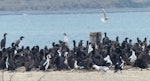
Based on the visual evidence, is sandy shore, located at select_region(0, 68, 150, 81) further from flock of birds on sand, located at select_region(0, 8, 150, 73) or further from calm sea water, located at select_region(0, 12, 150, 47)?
calm sea water, located at select_region(0, 12, 150, 47)

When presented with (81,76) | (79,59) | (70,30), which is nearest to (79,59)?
(79,59)

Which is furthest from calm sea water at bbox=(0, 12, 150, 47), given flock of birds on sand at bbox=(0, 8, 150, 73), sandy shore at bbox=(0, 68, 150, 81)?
sandy shore at bbox=(0, 68, 150, 81)

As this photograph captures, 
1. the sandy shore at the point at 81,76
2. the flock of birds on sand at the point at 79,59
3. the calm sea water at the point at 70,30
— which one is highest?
the calm sea water at the point at 70,30

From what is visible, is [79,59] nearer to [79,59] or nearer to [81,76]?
[79,59]

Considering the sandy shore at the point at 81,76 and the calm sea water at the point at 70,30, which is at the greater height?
the calm sea water at the point at 70,30

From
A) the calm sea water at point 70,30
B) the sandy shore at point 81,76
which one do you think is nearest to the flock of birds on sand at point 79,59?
the sandy shore at point 81,76

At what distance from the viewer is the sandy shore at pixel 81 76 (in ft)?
78.0

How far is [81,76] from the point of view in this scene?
24.4m

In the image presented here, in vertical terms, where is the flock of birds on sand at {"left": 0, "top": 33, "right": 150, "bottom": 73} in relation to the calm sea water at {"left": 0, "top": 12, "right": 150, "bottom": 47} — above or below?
below

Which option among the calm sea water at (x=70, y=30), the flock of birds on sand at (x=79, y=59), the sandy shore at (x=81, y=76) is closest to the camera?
the sandy shore at (x=81, y=76)

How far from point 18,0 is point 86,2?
19.5m

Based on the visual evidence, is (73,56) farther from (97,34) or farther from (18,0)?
(18,0)

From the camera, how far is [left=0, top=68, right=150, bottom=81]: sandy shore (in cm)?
2377

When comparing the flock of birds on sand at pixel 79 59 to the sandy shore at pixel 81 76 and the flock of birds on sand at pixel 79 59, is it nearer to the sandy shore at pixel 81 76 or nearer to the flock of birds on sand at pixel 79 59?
the flock of birds on sand at pixel 79 59
